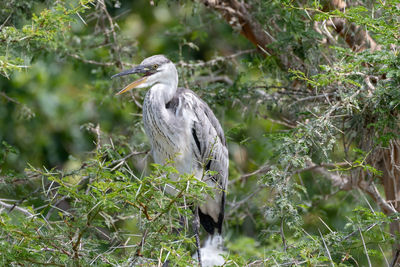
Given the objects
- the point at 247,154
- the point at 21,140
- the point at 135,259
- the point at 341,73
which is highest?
the point at 341,73

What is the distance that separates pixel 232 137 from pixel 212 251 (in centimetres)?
92

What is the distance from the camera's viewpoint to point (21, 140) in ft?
20.9

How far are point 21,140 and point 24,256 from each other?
3768 mm

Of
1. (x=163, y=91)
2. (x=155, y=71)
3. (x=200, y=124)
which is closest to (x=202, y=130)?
(x=200, y=124)

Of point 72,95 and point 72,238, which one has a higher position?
point 72,238

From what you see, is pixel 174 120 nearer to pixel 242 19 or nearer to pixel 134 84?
pixel 134 84

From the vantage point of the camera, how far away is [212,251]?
4.64m

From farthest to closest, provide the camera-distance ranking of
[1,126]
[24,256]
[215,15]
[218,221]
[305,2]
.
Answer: [1,126], [215,15], [218,221], [305,2], [24,256]

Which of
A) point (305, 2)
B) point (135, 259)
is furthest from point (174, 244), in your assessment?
point (305, 2)

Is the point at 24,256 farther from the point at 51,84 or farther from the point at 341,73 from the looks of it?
the point at 51,84

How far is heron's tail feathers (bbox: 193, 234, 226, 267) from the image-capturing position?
14.7ft

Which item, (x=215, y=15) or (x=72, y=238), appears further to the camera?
(x=215, y=15)

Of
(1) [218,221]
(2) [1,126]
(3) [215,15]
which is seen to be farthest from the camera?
(2) [1,126]

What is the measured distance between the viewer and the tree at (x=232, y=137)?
2867 mm
